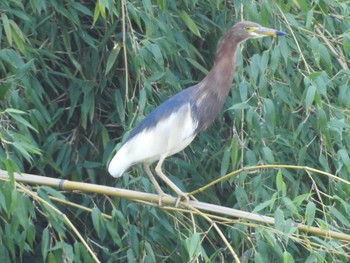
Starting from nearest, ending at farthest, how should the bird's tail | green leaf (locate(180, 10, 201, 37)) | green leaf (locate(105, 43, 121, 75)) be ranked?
the bird's tail
green leaf (locate(105, 43, 121, 75))
green leaf (locate(180, 10, 201, 37))

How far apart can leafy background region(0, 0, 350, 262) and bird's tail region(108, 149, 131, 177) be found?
0.13 metres

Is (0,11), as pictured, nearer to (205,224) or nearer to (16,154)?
(16,154)

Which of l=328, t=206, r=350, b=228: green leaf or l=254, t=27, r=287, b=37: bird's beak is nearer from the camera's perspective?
l=328, t=206, r=350, b=228: green leaf

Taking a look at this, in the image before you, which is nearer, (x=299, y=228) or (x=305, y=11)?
(x=299, y=228)

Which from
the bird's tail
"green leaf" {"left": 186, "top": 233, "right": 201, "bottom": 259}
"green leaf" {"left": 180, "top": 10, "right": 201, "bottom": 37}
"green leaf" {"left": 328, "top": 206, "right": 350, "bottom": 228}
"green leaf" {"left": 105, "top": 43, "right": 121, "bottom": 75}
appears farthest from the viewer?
"green leaf" {"left": 180, "top": 10, "right": 201, "bottom": 37}

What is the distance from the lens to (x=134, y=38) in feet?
13.3

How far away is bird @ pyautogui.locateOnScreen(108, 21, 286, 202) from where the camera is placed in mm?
3838

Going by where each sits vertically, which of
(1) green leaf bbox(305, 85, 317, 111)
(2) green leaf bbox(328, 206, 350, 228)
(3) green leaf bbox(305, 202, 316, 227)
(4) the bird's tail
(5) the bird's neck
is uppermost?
(5) the bird's neck

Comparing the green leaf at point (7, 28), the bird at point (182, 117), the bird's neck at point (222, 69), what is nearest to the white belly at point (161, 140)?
the bird at point (182, 117)

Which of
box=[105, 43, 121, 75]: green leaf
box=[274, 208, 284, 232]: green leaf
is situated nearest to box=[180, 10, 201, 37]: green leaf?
box=[105, 43, 121, 75]: green leaf

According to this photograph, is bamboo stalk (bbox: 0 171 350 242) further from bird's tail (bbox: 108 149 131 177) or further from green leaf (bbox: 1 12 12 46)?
green leaf (bbox: 1 12 12 46)

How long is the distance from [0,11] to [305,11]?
36.6 inches

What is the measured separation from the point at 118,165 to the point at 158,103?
18.2 inches

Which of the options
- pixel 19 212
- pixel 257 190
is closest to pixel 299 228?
pixel 257 190
